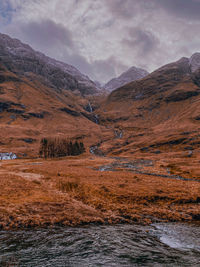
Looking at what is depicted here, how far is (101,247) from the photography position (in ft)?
36.1

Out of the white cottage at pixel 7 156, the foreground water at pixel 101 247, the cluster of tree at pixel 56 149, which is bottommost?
the foreground water at pixel 101 247

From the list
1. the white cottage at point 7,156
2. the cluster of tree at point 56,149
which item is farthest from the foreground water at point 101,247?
the white cottage at point 7,156

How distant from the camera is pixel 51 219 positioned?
15133 mm

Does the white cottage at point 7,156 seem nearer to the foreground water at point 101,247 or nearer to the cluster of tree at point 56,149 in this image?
the cluster of tree at point 56,149

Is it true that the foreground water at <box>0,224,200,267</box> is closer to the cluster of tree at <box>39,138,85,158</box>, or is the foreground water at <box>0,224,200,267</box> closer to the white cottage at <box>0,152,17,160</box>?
the cluster of tree at <box>39,138,85,158</box>

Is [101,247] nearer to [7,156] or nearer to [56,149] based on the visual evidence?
[56,149]

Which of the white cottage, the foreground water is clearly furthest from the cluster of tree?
the foreground water

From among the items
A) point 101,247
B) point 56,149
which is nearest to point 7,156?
point 56,149

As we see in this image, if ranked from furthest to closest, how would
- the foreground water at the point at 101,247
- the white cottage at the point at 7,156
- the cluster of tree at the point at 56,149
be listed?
1. the cluster of tree at the point at 56,149
2. the white cottage at the point at 7,156
3. the foreground water at the point at 101,247

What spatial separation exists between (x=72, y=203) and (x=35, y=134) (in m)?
193

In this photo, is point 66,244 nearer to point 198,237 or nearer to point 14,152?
point 198,237

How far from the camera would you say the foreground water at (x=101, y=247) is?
941 cm

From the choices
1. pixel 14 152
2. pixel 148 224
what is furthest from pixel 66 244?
pixel 14 152

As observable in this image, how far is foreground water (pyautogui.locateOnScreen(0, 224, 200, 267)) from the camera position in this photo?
371 inches
